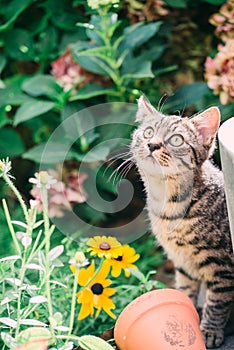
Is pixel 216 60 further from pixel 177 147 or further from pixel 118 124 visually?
pixel 177 147

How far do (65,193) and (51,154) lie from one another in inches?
6.6

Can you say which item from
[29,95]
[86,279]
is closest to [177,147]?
[86,279]

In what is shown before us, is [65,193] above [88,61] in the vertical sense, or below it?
below

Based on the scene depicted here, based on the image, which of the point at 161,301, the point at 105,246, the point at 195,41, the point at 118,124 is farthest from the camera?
the point at 195,41

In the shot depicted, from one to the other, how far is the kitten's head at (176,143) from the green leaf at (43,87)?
2.90ft

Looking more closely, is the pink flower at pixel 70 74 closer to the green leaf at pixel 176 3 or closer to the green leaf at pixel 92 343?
the green leaf at pixel 176 3

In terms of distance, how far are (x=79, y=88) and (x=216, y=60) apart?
60cm

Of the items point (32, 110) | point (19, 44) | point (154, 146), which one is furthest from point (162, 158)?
point (19, 44)

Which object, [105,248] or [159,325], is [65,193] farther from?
[159,325]

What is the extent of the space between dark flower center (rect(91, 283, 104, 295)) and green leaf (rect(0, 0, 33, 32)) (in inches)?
51.3

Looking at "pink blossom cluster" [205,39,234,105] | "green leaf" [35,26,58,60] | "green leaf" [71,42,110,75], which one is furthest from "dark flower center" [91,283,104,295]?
"green leaf" [35,26,58,60]

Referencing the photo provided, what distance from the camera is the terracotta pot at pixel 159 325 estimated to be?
75.4 inches

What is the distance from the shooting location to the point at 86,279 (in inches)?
88.6

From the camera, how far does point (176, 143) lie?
2080 mm
